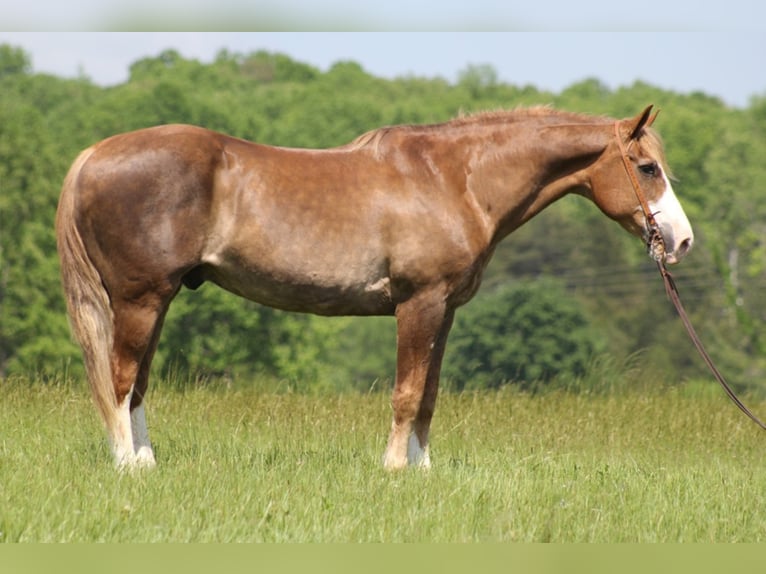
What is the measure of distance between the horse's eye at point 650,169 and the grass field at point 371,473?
197 centimetres

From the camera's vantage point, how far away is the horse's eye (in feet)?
23.4

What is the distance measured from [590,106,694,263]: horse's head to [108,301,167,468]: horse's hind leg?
3.07 metres

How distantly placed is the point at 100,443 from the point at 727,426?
17.6 ft

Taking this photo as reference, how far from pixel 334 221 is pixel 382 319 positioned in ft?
212

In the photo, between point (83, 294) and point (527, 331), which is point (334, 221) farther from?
point (527, 331)

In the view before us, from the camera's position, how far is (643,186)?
23.6ft

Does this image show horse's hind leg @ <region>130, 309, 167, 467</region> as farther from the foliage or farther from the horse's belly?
the foliage

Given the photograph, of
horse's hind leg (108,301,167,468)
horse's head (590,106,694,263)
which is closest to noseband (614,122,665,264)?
horse's head (590,106,694,263)

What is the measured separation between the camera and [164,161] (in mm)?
6617

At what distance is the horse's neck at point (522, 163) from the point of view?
7211 millimetres

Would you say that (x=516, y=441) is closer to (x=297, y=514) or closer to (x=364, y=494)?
(x=364, y=494)

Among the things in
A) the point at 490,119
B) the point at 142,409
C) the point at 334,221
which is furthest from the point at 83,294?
the point at 490,119

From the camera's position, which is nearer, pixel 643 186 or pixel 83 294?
pixel 83 294

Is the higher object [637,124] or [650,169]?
[637,124]
